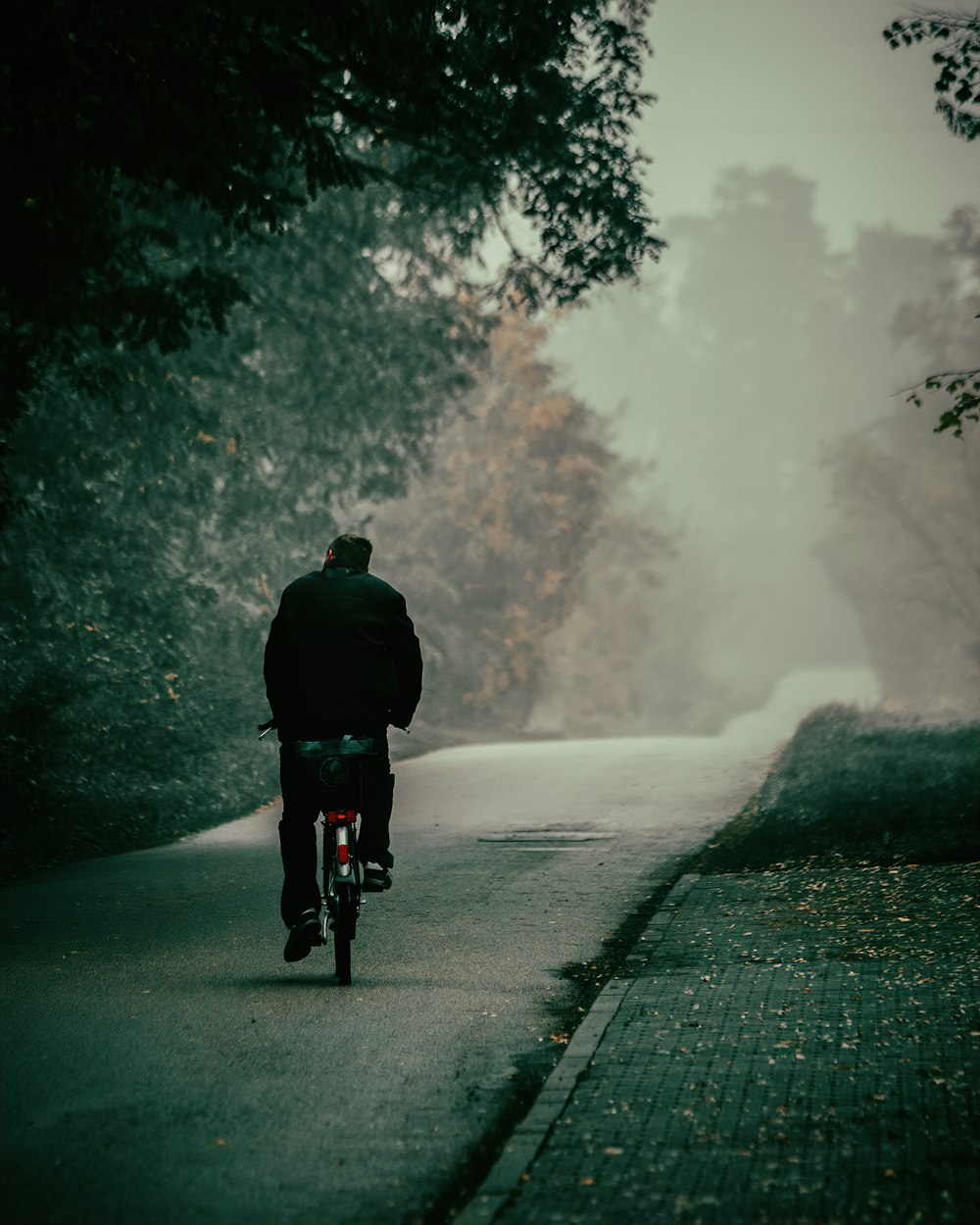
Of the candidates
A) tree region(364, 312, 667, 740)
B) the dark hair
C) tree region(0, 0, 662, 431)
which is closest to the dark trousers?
the dark hair

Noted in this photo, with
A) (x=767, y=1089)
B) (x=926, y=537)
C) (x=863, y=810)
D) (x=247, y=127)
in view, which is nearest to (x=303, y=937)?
(x=767, y=1089)

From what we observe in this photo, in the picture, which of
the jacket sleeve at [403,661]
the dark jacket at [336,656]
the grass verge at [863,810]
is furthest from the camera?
the grass verge at [863,810]

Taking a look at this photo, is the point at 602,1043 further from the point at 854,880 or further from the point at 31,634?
the point at 31,634

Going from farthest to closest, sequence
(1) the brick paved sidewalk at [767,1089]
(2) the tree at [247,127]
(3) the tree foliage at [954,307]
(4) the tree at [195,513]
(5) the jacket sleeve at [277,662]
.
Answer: (3) the tree foliage at [954,307] → (4) the tree at [195,513] → (2) the tree at [247,127] → (5) the jacket sleeve at [277,662] → (1) the brick paved sidewalk at [767,1089]

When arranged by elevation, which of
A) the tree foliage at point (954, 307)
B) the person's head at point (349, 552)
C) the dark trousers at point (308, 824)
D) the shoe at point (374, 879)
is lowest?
the shoe at point (374, 879)

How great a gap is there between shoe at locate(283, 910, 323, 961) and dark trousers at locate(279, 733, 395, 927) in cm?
7

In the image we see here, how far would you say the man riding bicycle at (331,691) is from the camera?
24.5 ft

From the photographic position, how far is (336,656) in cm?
751

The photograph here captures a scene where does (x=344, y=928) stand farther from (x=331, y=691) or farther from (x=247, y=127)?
(x=247, y=127)

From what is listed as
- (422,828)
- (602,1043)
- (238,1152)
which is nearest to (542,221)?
(422,828)

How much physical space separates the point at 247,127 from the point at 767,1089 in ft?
26.8

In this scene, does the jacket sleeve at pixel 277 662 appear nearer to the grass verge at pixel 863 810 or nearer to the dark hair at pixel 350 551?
the dark hair at pixel 350 551

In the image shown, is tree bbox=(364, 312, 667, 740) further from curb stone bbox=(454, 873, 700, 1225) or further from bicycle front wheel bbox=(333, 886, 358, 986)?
curb stone bbox=(454, 873, 700, 1225)

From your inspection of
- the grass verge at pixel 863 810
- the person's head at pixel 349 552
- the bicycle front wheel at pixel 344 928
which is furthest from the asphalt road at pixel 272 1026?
the person's head at pixel 349 552
